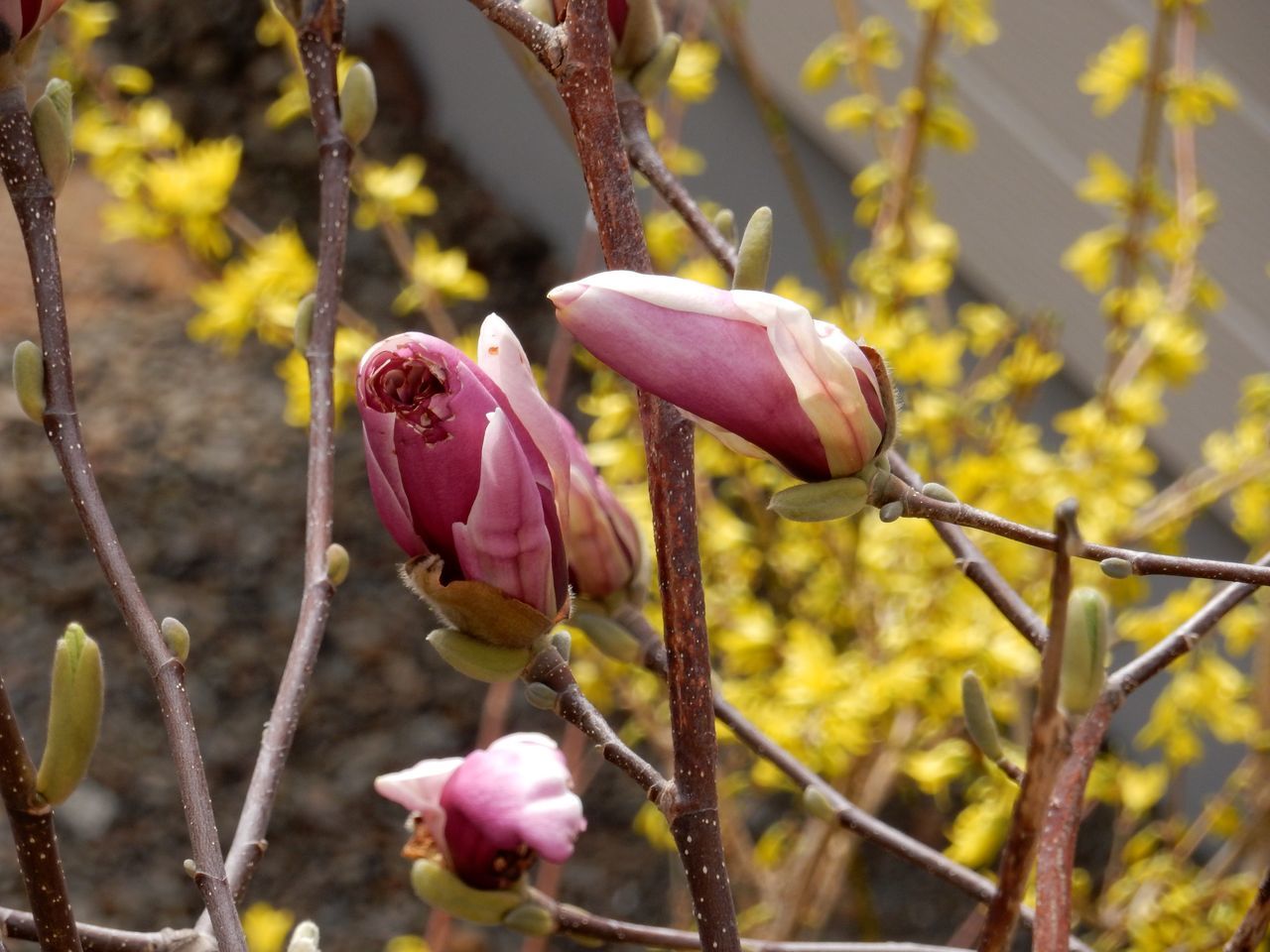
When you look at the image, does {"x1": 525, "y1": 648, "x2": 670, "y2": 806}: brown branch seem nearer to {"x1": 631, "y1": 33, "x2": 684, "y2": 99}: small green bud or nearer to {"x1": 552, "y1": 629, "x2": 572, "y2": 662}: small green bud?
{"x1": 552, "y1": 629, "x2": 572, "y2": 662}: small green bud

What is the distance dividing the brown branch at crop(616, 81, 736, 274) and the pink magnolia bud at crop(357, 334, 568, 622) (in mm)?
102

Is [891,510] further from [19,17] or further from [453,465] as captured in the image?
[19,17]

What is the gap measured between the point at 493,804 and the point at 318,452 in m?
0.09

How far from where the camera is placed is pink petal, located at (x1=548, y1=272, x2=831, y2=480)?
19 centimetres

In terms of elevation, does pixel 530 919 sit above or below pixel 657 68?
below

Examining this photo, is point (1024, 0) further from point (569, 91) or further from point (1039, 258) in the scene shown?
point (569, 91)

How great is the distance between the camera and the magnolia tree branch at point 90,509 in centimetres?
20

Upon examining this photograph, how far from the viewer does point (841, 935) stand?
122 centimetres

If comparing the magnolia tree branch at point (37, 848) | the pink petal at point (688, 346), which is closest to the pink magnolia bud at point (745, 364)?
the pink petal at point (688, 346)

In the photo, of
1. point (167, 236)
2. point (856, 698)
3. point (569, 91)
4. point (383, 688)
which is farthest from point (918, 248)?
point (569, 91)

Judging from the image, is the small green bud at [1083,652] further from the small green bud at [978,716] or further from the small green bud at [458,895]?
the small green bud at [458,895]

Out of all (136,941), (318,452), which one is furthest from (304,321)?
(136,941)

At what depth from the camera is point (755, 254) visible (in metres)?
0.21

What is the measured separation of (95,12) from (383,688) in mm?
657
